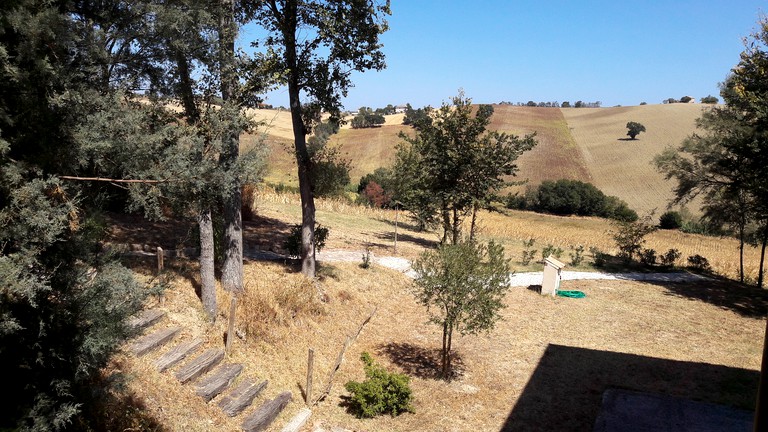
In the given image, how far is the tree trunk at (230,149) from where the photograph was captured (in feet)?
30.5

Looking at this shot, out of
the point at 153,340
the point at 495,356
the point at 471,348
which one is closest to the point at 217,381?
the point at 153,340

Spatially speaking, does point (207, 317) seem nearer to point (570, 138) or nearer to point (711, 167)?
point (711, 167)

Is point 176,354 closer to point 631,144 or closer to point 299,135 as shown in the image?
point 299,135

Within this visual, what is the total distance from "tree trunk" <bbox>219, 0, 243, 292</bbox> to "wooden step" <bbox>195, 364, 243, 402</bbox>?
2.39 m

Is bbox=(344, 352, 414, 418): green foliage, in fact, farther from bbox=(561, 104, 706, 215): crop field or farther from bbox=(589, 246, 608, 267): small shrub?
bbox=(561, 104, 706, 215): crop field

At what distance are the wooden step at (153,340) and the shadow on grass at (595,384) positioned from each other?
625cm

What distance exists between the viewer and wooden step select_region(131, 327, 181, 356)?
825cm

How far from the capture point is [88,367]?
5719mm

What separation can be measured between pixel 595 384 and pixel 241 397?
760cm

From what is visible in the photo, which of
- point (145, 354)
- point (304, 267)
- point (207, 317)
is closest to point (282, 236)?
point (304, 267)

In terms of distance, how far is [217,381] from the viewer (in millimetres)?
8727

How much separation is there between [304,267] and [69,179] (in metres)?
8.35

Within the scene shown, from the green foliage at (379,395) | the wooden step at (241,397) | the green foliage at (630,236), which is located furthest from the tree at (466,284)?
the green foliage at (630,236)

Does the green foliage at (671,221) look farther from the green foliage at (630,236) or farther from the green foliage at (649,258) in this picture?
the green foliage at (649,258)
